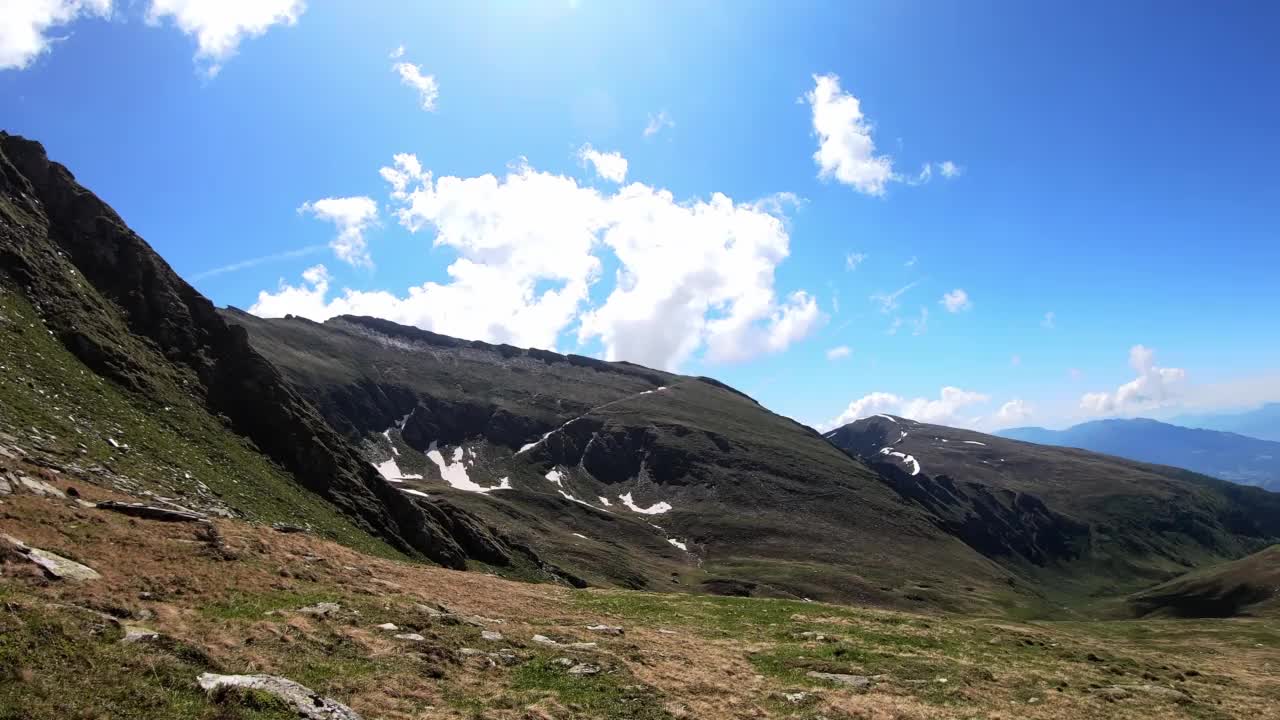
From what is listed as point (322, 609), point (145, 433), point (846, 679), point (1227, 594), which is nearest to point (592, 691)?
point (322, 609)

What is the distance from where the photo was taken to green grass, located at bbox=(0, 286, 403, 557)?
38344mm

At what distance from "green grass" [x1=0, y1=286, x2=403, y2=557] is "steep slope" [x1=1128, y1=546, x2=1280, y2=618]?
192 m

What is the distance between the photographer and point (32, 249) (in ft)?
191

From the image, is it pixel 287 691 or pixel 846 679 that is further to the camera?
pixel 846 679

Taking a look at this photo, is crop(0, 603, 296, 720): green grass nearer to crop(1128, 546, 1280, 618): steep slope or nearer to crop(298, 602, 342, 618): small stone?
crop(298, 602, 342, 618): small stone

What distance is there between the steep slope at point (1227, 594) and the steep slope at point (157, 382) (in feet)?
568

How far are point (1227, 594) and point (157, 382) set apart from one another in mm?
220656

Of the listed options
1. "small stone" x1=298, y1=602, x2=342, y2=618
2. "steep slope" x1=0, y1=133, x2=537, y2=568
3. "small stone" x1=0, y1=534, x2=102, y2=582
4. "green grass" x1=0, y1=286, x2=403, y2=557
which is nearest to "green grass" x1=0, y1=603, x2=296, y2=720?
"small stone" x1=0, y1=534, x2=102, y2=582

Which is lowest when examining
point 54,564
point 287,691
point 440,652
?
point 440,652

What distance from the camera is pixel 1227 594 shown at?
160 m

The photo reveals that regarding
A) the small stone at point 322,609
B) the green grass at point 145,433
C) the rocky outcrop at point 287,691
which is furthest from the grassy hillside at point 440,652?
the green grass at point 145,433

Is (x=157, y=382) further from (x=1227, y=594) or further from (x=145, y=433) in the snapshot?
(x=1227, y=594)

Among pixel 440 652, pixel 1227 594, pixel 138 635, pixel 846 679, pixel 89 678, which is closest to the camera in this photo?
pixel 89 678

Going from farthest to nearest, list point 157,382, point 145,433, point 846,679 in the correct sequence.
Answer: point 157,382, point 145,433, point 846,679
